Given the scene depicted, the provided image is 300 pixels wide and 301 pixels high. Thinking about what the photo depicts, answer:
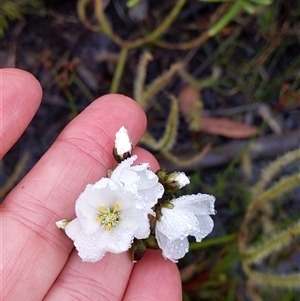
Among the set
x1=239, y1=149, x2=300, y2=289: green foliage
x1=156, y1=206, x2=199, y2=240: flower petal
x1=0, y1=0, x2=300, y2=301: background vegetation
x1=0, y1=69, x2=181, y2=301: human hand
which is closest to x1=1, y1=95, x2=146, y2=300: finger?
x1=0, y1=69, x2=181, y2=301: human hand

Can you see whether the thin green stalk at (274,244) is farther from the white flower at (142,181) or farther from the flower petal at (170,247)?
the white flower at (142,181)

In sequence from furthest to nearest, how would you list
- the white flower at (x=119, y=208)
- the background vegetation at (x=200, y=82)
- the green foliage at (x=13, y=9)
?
the green foliage at (x=13, y=9) < the background vegetation at (x=200, y=82) < the white flower at (x=119, y=208)

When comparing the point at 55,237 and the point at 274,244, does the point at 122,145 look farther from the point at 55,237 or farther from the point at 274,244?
the point at 274,244

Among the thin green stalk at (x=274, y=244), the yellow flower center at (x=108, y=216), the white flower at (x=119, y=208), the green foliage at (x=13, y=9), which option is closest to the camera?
the white flower at (x=119, y=208)

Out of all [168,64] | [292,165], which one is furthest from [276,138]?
[168,64]

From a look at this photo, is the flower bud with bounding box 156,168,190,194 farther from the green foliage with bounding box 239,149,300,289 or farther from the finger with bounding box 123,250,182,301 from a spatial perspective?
the green foliage with bounding box 239,149,300,289

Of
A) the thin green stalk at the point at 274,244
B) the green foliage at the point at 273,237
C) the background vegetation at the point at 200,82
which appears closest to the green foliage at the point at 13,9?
the background vegetation at the point at 200,82

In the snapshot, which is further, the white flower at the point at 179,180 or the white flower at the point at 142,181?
the white flower at the point at 179,180

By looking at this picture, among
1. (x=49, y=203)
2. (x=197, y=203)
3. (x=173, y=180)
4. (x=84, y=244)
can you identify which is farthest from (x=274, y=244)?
(x=49, y=203)
